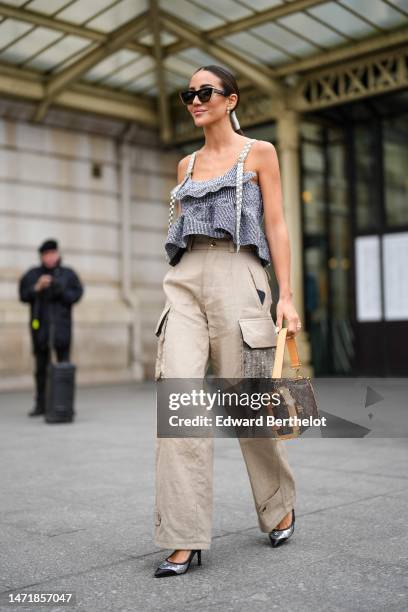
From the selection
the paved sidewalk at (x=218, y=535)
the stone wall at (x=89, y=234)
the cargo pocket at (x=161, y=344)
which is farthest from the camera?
the stone wall at (x=89, y=234)

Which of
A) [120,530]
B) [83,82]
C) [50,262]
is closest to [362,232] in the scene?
[83,82]

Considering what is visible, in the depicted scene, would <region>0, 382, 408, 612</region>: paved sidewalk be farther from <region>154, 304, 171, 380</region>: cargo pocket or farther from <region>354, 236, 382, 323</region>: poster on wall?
<region>354, 236, 382, 323</region>: poster on wall

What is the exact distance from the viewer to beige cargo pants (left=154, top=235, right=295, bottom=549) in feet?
10.4

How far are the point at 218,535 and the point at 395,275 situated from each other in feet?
38.1

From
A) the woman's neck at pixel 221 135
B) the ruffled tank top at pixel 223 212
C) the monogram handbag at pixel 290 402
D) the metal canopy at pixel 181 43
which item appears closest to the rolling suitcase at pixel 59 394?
the ruffled tank top at pixel 223 212

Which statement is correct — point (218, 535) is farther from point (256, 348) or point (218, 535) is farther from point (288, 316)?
point (288, 316)

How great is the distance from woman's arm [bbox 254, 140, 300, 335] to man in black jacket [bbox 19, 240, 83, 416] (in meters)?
6.18

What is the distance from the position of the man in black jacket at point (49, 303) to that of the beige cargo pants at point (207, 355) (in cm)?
620

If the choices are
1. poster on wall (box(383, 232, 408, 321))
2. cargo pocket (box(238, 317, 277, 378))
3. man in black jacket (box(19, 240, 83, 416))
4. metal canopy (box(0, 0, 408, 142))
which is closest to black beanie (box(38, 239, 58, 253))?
man in black jacket (box(19, 240, 83, 416))

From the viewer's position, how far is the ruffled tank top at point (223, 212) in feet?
11.1

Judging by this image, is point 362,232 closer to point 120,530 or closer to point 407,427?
point 407,427

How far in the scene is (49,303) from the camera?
9.57 meters

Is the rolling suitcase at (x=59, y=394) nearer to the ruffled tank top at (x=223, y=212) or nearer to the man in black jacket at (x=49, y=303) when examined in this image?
the man in black jacket at (x=49, y=303)

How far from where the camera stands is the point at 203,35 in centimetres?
1424
